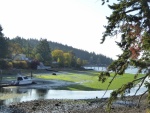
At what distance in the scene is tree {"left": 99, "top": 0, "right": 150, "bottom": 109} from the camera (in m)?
10.6

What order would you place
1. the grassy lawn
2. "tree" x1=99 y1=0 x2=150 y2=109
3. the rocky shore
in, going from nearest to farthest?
"tree" x1=99 y1=0 x2=150 y2=109
the rocky shore
the grassy lawn

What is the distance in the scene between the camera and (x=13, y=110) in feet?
104

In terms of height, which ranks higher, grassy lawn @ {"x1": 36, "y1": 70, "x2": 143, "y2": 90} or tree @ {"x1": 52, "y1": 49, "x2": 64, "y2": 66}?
tree @ {"x1": 52, "y1": 49, "x2": 64, "y2": 66}

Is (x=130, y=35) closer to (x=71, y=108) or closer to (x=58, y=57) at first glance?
(x=71, y=108)

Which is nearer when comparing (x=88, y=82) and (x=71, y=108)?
(x=71, y=108)

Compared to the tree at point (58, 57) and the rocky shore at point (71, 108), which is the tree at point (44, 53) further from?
the rocky shore at point (71, 108)

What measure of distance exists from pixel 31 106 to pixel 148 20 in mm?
25561

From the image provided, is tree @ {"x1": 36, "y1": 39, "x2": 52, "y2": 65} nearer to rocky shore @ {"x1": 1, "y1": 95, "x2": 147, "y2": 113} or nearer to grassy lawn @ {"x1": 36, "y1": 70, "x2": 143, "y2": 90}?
grassy lawn @ {"x1": 36, "y1": 70, "x2": 143, "y2": 90}

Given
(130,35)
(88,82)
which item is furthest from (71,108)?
(88,82)

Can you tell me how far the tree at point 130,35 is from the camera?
34.9 feet

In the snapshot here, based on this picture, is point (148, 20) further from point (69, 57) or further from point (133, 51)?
point (69, 57)

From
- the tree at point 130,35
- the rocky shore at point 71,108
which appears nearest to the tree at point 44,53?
the rocky shore at point 71,108

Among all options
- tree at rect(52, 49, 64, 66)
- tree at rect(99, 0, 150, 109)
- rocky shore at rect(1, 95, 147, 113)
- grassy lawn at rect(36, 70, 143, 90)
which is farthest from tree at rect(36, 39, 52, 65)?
tree at rect(99, 0, 150, 109)

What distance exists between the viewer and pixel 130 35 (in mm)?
11086
